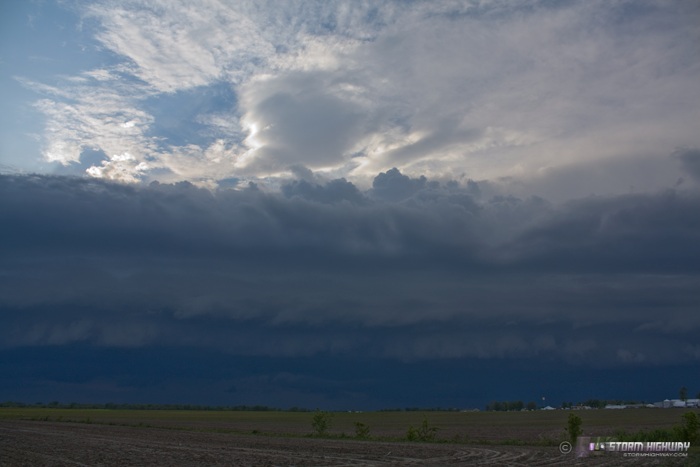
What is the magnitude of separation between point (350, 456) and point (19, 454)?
22.1 m

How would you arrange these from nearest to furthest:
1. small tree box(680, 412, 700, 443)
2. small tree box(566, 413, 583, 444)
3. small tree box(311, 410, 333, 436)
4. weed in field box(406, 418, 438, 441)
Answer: small tree box(680, 412, 700, 443), small tree box(566, 413, 583, 444), weed in field box(406, 418, 438, 441), small tree box(311, 410, 333, 436)

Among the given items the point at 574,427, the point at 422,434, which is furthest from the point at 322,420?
the point at 574,427

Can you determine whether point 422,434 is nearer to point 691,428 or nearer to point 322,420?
point 322,420

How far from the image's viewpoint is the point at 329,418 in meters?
80.6

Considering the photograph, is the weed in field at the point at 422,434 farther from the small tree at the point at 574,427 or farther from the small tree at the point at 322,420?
the small tree at the point at 574,427

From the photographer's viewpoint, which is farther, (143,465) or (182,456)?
(182,456)

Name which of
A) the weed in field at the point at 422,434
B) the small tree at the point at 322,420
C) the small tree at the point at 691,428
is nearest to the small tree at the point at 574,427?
the small tree at the point at 691,428

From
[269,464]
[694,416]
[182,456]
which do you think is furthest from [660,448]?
[182,456]

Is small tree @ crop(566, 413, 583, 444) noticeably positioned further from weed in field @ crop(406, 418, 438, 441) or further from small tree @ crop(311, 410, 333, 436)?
small tree @ crop(311, 410, 333, 436)

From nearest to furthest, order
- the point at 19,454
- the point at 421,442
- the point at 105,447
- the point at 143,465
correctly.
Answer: the point at 143,465, the point at 19,454, the point at 105,447, the point at 421,442

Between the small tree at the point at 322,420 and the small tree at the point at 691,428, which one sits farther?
the small tree at the point at 322,420

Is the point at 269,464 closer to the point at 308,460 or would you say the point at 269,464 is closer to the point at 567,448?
the point at 308,460

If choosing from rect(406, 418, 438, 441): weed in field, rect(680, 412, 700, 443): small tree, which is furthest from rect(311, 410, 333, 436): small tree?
rect(680, 412, 700, 443): small tree

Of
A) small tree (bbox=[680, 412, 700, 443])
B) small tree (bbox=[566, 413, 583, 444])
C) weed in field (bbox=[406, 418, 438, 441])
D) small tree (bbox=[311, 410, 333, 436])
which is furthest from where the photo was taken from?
small tree (bbox=[311, 410, 333, 436])
